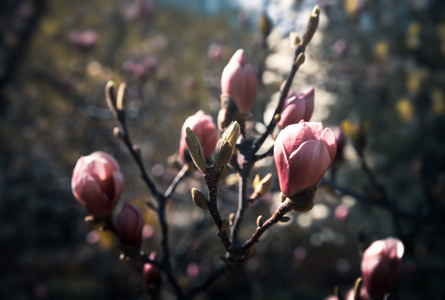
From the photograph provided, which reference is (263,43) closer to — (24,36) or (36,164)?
(24,36)

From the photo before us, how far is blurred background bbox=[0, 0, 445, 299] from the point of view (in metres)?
3.18

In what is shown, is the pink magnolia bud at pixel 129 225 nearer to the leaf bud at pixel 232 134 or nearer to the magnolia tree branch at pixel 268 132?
the magnolia tree branch at pixel 268 132

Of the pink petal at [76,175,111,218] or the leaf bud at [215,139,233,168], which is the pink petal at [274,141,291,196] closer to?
the leaf bud at [215,139,233,168]

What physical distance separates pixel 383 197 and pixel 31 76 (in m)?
5.42

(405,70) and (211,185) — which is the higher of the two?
(211,185)

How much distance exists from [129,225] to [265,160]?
7.63 feet

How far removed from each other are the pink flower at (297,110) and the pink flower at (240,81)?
0.09 metres

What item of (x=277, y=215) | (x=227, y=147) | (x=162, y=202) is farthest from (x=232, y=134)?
(x=162, y=202)

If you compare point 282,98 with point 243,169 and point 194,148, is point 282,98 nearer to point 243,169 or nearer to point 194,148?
point 243,169

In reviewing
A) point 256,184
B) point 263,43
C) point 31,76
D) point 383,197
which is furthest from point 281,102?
point 31,76

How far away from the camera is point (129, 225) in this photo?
759mm

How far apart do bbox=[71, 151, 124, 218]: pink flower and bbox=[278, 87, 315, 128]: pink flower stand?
0.39m

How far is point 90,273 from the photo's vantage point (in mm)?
4395

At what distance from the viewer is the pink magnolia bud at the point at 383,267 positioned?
2.32 feet
